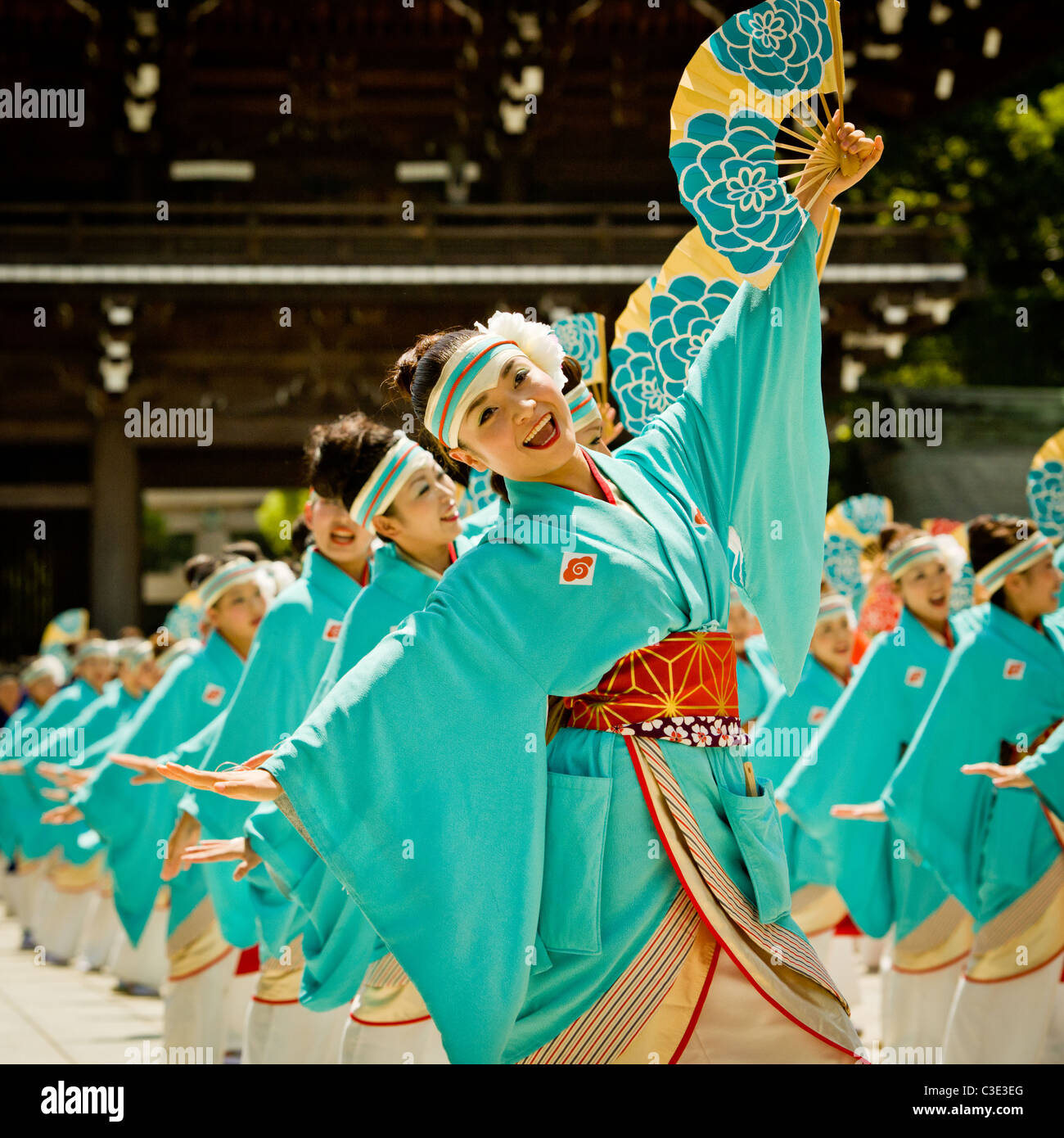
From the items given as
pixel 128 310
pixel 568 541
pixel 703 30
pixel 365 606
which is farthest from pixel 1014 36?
pixel 568 541

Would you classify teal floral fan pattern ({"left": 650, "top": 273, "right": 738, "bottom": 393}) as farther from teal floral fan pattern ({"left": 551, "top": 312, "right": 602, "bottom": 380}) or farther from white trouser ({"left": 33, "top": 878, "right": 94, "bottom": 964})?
white trouser ({"left": 33, "top": 878, "right": 94, "bottom": 964})

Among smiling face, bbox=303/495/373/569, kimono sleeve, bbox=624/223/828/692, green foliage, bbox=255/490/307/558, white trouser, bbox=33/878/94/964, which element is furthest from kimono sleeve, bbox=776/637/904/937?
green foliage, bbox=255/490/307/558

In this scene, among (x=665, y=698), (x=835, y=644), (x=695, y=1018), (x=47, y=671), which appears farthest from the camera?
(x=47, y=671)

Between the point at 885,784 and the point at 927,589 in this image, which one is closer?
the point at 927,589

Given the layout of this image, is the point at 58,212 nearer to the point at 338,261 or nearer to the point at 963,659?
the point at 338,261

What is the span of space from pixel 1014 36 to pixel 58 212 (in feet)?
24.2

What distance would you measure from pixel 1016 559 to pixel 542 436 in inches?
112

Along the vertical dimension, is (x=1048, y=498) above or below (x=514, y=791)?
above

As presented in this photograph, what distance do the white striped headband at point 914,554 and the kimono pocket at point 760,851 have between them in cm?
315

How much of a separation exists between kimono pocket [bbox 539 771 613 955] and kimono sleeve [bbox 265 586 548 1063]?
0.04 metres

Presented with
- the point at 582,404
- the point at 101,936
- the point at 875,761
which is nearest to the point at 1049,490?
the point at 875,761

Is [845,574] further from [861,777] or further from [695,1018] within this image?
[695,1018]

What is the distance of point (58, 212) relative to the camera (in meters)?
11.8

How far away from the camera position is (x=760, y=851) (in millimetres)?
2604
